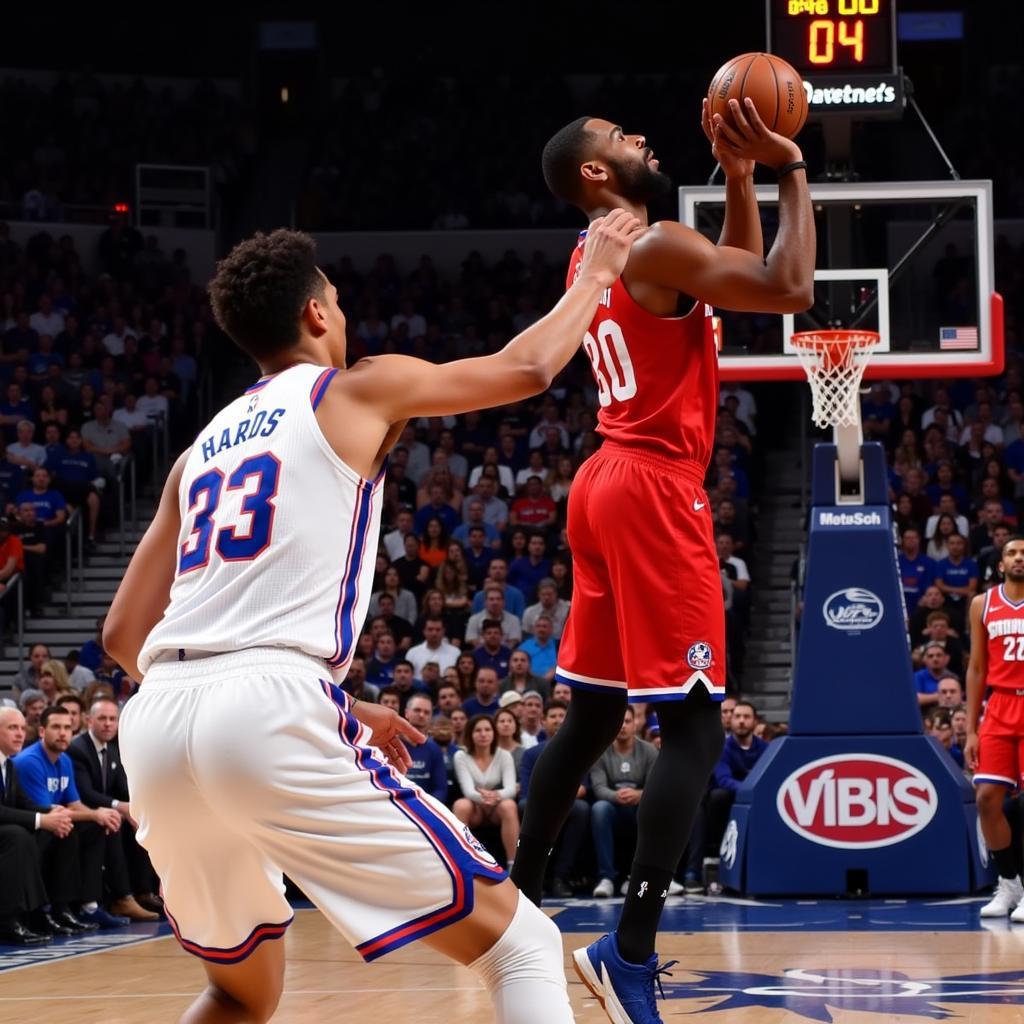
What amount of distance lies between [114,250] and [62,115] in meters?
3.54

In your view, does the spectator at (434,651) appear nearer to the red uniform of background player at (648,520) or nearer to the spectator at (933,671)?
the spectator at (933,671)

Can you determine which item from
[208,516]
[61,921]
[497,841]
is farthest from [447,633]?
[208,516]

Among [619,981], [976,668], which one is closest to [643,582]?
[619,981]

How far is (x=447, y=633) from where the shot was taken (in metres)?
13.7

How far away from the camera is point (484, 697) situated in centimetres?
1209

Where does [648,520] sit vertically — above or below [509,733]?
above

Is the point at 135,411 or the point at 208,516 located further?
the point at 135,411

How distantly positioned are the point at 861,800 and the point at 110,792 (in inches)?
174

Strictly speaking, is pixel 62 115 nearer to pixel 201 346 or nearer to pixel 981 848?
pixel 201 346

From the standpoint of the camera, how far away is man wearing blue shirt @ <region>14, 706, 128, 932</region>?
9086 millimetres

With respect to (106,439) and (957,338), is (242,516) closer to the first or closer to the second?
(957,338)

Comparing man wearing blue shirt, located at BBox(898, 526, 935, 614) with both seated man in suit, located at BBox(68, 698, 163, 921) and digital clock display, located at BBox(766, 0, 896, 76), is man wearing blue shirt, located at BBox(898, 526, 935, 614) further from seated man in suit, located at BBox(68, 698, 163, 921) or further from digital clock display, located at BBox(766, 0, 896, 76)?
seated man in suit, located at BBox(68, 698, 163, 921)

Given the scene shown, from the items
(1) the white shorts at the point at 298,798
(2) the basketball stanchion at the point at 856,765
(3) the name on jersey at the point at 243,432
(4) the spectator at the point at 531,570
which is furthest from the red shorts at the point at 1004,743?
(3) the name on jersey at the point at 243,432

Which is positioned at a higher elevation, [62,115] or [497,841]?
[62,115]
